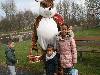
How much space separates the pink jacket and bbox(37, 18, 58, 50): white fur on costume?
0.59 ft

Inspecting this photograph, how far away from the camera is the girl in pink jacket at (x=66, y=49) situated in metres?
6.91

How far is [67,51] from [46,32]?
1.95ft

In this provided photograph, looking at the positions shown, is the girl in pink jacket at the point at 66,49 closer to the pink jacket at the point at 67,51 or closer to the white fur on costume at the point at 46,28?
the pink jacket at the point at 67,51

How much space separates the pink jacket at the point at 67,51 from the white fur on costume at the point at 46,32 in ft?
0.59

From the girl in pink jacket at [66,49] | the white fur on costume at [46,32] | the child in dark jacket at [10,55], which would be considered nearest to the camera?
the white fur on costume at [46,32]

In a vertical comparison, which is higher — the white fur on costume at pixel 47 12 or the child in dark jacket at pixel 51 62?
the white fur on costume at pixel 47 12

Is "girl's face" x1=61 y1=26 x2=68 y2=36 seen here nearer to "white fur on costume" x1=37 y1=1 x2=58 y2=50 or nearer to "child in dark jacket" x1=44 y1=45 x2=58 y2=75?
"white fur on costume" x1=37 y1=1 x2=58 y2=50

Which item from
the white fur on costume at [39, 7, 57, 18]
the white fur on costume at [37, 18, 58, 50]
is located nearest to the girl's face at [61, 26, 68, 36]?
the white fur on costume at [37, 18, 58, 50]

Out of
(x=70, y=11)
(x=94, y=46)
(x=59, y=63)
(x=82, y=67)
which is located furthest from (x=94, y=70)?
(x=70, y=11)

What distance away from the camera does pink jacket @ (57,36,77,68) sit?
6938mm

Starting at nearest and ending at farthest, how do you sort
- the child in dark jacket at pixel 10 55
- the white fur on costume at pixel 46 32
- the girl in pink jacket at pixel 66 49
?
the white fur on costume at pixel 46 32
the girl in pink jacket at pixel 66 49
the child in dark jacket at pixel 10 55

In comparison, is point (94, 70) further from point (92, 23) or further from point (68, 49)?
point (92, 23)

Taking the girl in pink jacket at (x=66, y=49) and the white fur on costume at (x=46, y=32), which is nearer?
the white fur on costume at (x=46, y=32)

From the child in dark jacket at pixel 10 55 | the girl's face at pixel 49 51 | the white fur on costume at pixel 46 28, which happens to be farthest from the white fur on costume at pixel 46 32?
the child in dark jacket at pixel 10 55
